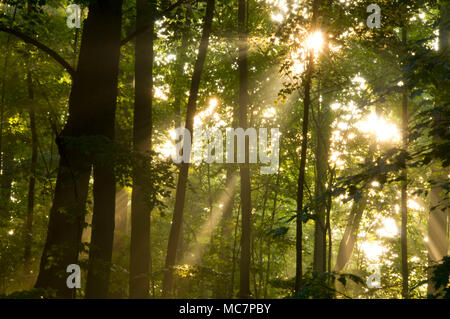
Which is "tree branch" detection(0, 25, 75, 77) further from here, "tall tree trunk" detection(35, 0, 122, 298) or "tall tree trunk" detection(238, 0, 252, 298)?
"tall tree trunk" detection(238, 0, 252, 298)

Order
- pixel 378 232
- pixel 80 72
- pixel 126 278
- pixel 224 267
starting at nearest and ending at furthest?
1. pixel 80 72
2. pixel 126 278
3. pixel 224 267
4. pixel 378 232

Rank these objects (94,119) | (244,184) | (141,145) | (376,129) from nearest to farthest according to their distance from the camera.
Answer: (94,119) < (141,145) < (244,184) < (376,129)

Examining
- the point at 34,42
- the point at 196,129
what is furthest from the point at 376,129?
the point at 34,42

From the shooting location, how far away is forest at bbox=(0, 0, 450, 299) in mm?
5324

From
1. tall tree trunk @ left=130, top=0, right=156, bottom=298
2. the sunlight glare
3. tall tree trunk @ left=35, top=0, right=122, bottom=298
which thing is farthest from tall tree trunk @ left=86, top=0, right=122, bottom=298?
the sunlight glare

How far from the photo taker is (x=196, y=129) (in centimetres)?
1617

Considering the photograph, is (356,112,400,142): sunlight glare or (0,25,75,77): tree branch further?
(356,112,400,142): sunlight glare

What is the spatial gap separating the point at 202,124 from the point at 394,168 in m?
11.4

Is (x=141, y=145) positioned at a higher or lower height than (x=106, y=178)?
higher

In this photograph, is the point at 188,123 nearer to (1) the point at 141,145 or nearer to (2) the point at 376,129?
(1) the point at 141,145

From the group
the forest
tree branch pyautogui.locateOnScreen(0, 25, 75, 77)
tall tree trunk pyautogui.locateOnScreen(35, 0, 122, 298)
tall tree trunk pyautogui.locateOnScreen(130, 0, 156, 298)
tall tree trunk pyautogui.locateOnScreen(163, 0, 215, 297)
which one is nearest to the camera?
the forest
